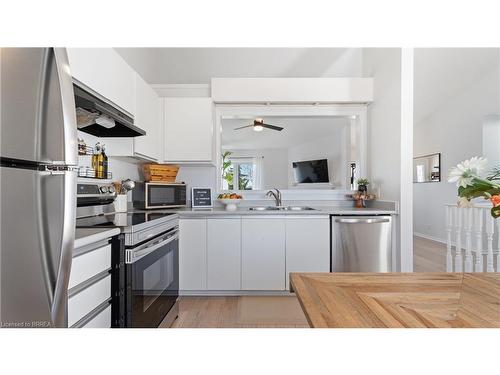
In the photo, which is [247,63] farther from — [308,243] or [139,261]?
[139,261]

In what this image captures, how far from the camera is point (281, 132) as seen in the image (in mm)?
3635

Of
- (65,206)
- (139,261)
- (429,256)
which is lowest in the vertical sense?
(429,256)

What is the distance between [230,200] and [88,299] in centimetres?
202

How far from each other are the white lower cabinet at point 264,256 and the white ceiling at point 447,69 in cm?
333

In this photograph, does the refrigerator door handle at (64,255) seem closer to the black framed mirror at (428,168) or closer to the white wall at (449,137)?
the white wall at (449,137)

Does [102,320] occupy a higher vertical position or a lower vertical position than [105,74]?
lower

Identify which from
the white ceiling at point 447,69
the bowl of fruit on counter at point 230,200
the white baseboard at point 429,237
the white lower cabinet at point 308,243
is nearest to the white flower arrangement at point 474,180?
the white lower cabinet at point 308,243

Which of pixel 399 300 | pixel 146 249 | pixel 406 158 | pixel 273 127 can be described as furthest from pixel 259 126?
pixel 399 300

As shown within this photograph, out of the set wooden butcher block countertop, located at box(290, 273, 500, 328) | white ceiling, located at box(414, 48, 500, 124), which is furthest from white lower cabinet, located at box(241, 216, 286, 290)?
white ceiling, located at box(414, 48, 500, 124)

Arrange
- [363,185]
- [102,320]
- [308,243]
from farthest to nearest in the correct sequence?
[363,185]
[308,243]
[102,320]

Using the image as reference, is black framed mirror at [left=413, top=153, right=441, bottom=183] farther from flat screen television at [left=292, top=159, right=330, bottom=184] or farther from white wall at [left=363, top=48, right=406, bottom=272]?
flat screen television at [left=292, top=159, right=330, bottom=184]

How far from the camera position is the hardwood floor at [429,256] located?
160 inches
